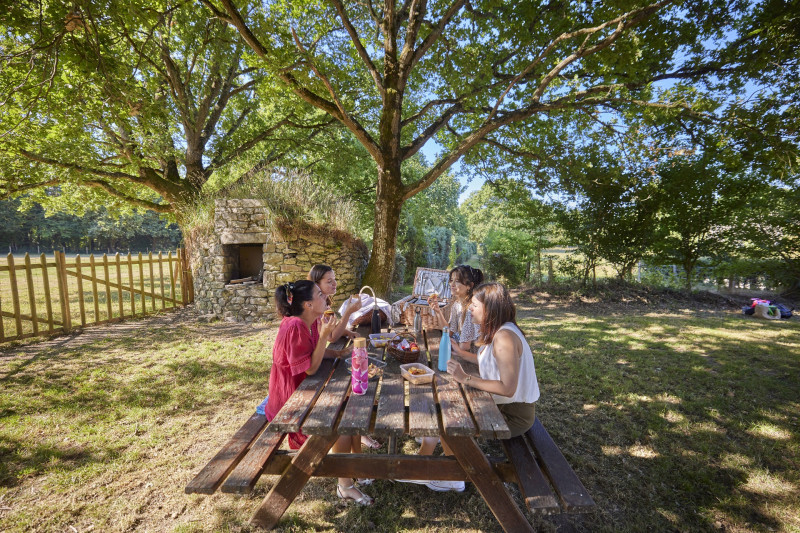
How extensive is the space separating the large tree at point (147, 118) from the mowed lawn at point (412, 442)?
3697mm

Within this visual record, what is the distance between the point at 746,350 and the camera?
525 centimetres

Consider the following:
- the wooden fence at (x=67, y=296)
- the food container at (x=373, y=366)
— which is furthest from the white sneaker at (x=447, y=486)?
the wooden fence at (x=67, y=296)

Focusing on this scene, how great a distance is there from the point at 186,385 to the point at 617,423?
16.8 ft

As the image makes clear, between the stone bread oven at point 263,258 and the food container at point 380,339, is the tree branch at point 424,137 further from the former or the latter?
the food container at point 380,339

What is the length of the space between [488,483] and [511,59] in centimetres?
881

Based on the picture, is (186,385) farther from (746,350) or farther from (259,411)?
(746,350)

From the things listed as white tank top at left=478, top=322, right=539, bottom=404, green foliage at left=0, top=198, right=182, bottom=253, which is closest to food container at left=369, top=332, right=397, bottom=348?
white tank top at left=478, top=322, right=539, bottom=404

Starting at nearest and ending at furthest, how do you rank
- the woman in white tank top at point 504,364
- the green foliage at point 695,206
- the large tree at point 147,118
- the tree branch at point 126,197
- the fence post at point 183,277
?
the woman in white tank top at point 504,364, the large tree at point 147,118, the green foliage at point 695,206, the tree branch at point 126,197, the fence post at point 183,277

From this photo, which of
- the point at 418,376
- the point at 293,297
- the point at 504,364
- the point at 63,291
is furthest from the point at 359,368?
the point at 63,291

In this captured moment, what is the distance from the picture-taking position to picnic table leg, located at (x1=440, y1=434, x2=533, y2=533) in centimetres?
187

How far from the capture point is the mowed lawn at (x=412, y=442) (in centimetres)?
223

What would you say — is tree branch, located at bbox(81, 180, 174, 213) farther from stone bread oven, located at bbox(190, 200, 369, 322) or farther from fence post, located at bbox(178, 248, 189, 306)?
stone bread oven, located at bbox(190, 200, 369, 322)

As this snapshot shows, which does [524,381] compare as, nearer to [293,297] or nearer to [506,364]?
[506,364]

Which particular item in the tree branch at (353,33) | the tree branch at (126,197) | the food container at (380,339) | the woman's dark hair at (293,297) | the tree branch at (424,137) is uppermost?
the tree branch at (353,33)
